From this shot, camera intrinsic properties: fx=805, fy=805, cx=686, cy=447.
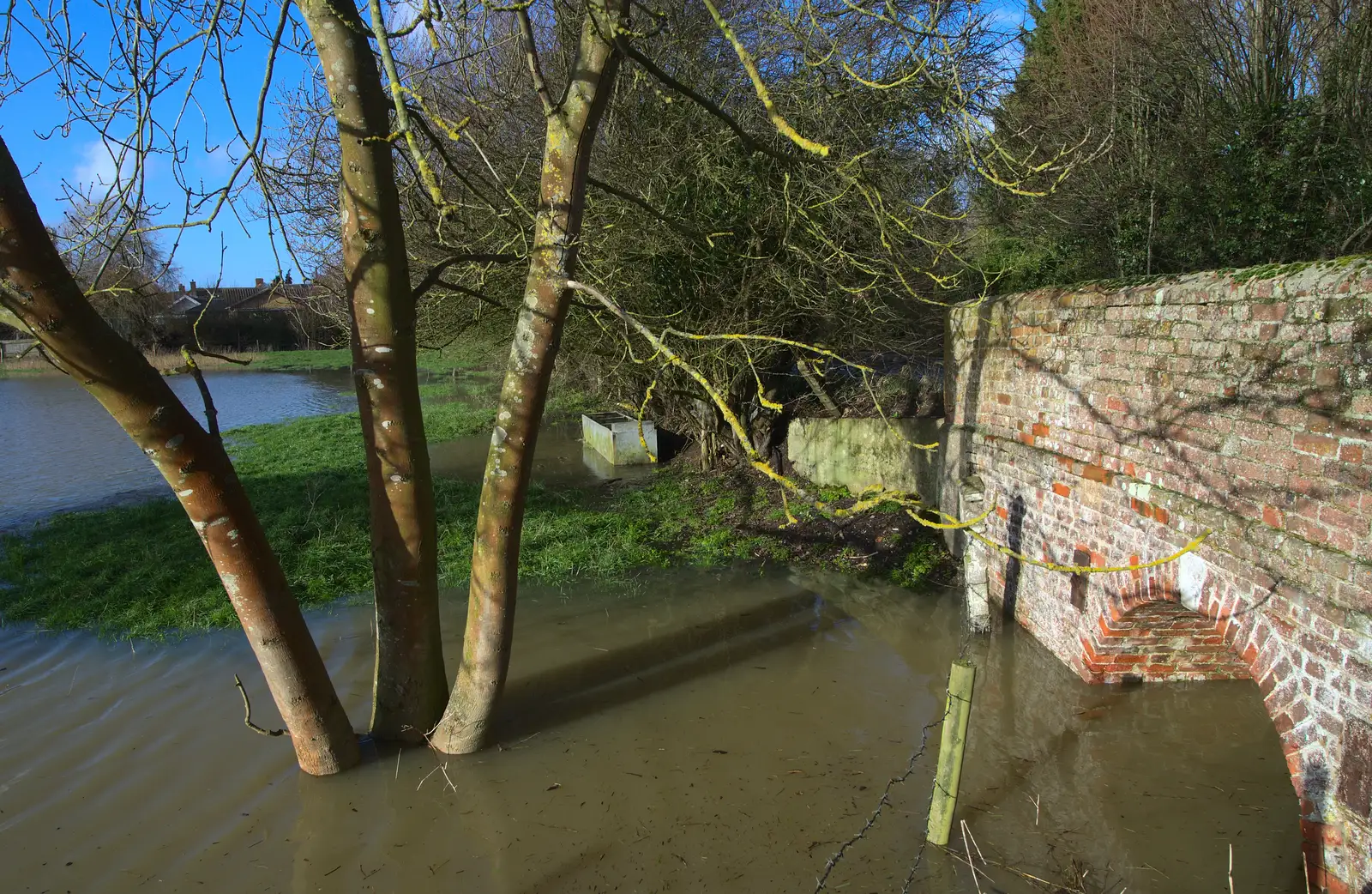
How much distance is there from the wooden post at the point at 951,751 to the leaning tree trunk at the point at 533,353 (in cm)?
241

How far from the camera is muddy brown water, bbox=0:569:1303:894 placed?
159 inches

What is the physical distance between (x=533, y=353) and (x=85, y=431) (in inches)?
745

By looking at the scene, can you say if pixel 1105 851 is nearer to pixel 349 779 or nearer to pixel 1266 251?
pixel 349 779

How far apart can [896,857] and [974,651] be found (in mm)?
2685

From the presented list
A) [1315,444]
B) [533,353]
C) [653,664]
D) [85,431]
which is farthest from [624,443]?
[85,431]

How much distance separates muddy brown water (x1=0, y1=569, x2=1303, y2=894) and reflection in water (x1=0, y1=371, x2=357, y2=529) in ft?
21.7

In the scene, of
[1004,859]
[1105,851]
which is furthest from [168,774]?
[1105,851]

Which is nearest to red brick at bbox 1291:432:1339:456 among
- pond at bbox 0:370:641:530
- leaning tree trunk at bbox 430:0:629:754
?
leaning tree trunk at bbox 430:0:629:754

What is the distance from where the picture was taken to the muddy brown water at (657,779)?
13.3 ft

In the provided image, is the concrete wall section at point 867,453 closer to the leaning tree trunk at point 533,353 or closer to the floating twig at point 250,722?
the leaning tree trunk at point 533,353

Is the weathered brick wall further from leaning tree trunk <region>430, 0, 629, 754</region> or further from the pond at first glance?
the pond

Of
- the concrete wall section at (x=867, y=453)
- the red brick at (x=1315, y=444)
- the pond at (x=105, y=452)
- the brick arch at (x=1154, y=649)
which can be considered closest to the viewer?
the red brick at (x=1315, y=444)

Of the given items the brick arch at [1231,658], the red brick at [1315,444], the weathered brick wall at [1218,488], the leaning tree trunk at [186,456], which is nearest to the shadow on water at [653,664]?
the leaning tree trunk at [186,456]

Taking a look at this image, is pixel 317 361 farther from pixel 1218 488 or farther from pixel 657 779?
pixel 1218 488
